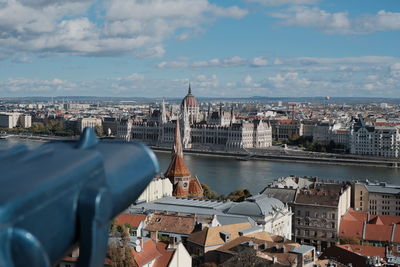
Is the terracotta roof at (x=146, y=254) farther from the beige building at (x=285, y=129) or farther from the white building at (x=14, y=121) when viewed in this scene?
the white building at (x=14, y=121)

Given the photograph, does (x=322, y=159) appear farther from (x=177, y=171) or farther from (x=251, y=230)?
(x=251, y=230)

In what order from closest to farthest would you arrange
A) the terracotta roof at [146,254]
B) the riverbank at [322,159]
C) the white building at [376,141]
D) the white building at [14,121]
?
1. the terracotta roof at [146,254]
2. the riverbank at [322,159]
3. the white building at [376,141]
4. the white building at [14,121]

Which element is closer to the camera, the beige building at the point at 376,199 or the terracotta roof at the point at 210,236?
the terracotta roof at the point at 210,236

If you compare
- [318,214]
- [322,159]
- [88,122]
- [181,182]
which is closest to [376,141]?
[322,159]

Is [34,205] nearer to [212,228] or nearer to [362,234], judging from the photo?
[212,228]

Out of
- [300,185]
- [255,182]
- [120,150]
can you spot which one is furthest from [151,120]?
[120,150]

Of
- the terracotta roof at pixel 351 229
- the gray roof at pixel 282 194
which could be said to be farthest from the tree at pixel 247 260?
the gray roof at pixel 282 194

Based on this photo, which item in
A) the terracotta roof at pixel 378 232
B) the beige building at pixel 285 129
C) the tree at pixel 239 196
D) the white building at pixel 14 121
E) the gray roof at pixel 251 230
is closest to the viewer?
the gray roof at pixel 251 230
